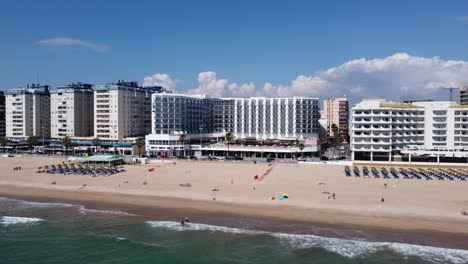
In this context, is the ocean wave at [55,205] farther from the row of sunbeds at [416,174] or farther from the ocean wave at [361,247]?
the row of sunbeds at [416,174]

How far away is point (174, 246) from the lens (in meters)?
33.4

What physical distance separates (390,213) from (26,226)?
39097 millimetres

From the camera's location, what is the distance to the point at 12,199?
167ft

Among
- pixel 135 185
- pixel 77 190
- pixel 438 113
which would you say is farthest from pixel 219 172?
pixel 438 113

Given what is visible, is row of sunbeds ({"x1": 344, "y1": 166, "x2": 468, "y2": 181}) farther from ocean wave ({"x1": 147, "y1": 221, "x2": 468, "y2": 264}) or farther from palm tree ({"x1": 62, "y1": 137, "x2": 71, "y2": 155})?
palm tree ({"x1": 62, "y1": 137, "x2": 71, "y2": 155})

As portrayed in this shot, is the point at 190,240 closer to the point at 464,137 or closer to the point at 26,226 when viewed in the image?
the point at 26,226

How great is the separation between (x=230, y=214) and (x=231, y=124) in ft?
232

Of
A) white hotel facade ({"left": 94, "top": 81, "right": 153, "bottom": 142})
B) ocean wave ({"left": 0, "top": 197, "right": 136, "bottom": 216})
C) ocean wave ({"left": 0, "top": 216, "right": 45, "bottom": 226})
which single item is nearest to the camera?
ocean wave ({"left": 0, "top": 216, "right": 45, "bottom": 226})

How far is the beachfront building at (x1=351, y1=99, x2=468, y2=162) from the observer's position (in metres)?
73.8

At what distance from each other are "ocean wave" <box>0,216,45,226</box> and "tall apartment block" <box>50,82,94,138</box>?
70995 mm

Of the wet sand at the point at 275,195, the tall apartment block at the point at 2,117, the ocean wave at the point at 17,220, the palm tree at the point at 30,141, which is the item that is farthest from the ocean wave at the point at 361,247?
the tall apartment block at the point at 2,117

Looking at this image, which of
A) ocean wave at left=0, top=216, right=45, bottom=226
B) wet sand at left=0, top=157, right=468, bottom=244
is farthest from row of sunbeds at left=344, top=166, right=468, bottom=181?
ocean wave at left=0, top=216, right=45, bottom=226

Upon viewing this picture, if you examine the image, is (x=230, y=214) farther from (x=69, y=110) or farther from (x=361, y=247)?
(x=69, y=110)

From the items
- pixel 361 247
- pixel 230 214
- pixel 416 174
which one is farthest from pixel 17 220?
pixel 416 174
